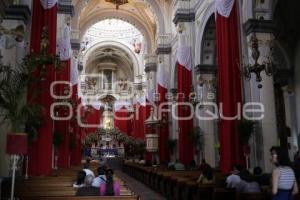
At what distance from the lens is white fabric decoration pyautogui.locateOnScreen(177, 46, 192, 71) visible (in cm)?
1469

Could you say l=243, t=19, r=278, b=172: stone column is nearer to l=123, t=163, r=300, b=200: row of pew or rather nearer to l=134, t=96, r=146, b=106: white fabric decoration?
l=123, t=163, r=300, b=200: row of pew

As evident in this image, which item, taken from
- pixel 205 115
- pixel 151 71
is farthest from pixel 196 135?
pixel 151 71

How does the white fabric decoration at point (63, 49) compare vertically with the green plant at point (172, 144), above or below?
above

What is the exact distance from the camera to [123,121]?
33.1 m

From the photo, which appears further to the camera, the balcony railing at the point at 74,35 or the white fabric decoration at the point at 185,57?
the balcony railing at the point at 74,35

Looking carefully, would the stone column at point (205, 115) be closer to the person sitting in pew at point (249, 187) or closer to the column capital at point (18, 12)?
the column capital at point (18, 12)

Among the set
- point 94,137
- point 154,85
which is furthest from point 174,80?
point 94,137

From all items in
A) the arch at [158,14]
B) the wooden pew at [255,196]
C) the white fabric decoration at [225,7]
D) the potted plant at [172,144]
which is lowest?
the wooden pew at [255,196]

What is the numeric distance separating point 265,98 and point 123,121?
2450 cm

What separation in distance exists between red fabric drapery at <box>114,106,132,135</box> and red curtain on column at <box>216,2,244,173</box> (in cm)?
2279

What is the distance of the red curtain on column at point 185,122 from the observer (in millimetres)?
14250

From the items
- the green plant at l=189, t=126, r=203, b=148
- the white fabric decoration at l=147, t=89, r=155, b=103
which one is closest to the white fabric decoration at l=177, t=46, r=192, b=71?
the green plant at l=189, t=126, r=203, b=148

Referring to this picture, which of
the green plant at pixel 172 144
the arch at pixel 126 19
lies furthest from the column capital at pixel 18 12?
the arch at pixel 126 19

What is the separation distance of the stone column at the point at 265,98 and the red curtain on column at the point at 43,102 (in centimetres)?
489
